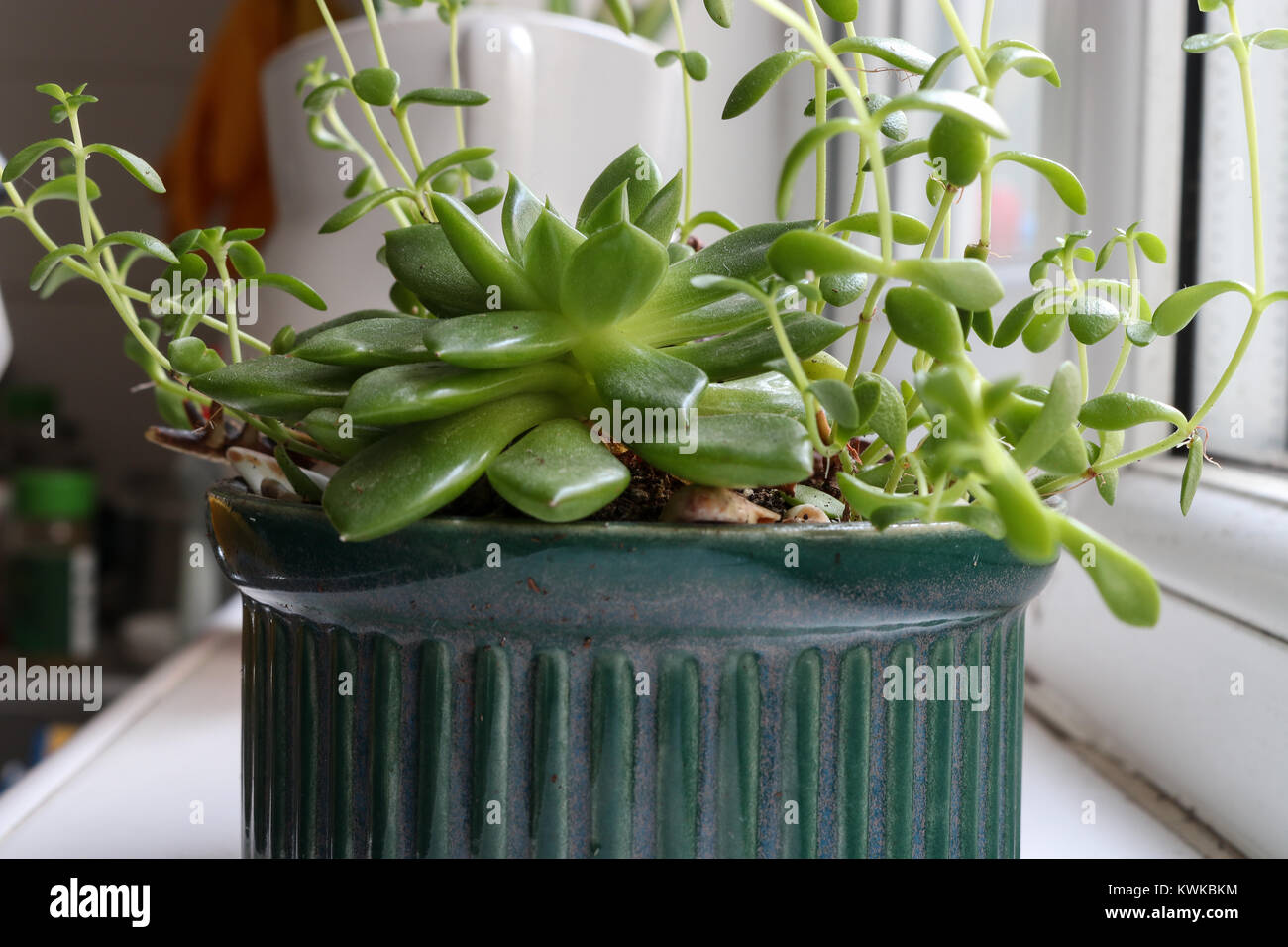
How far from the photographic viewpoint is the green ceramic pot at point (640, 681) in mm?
309

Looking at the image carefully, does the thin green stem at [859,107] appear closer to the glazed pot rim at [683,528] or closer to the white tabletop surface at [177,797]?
the glazed pot rim at [683,528]

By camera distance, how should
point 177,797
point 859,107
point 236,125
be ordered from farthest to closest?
point 236,125 < point 177,797 < point 859,107

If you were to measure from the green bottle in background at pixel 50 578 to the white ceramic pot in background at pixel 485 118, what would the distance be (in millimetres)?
1289

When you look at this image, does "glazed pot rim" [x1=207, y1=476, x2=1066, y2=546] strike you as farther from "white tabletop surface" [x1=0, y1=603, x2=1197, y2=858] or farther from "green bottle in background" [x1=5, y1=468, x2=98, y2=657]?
"green bottle in background" [x1=5, y1=468, x2=98, y2=657]

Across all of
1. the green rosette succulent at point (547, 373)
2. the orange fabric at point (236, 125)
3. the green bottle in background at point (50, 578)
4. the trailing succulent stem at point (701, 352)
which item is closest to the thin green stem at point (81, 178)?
the trailing succulent stem at point (701, 352)

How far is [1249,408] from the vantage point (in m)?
0.69

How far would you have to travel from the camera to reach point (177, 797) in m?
0.61

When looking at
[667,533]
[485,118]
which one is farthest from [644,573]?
[485,118]

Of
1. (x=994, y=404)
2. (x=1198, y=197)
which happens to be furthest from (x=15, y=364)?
(x=994, y=404)

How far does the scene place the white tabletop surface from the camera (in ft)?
1.77

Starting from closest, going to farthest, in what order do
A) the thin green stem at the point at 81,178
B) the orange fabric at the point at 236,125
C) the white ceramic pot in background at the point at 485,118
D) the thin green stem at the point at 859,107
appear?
the thin green stem at the point at 859,107, the thin green stem at the point at 81,178, the white ceramic pot in background at the point at 485,118, the orange fabric at the point at 236,125

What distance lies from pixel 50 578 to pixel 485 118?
161 centimetres

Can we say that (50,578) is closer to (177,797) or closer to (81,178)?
(177,797)

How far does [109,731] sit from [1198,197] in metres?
0.81
